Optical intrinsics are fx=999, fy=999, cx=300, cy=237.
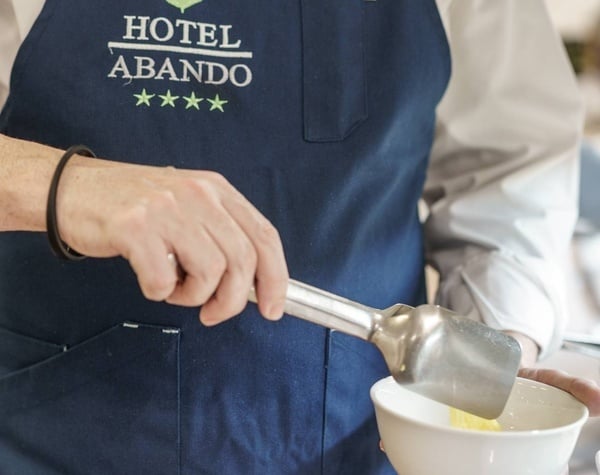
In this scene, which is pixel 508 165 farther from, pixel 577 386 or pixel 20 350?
pixel 20 350

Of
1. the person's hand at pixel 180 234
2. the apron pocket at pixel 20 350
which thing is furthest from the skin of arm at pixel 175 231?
the apron pocket at pixel 20 350

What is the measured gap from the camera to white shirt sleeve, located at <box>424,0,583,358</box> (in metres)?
1.04

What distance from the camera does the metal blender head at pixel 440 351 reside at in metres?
0.71

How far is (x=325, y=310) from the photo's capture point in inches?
27.1

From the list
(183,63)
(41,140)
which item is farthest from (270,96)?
(41,140)

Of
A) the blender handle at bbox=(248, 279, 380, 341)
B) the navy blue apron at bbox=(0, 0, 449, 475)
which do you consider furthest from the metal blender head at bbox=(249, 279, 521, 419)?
the navy blue apron at bbox=(0, 0, 449, 475)

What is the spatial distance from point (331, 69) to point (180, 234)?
35 centimetres

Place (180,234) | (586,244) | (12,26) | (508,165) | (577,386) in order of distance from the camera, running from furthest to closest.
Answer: (586,244), (508,165), (12,26), (577,386), (180,234)

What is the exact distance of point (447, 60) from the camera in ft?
3.29

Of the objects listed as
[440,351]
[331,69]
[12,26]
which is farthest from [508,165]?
[12,26]

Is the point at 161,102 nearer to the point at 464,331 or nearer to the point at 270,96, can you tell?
the point at 270,96

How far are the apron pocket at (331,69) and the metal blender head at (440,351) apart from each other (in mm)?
247

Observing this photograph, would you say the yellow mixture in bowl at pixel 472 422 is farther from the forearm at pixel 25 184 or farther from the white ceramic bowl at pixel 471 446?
the forearm at pixel 25 184

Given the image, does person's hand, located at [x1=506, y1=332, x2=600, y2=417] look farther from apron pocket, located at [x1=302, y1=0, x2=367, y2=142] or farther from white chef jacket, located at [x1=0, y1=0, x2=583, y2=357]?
apron pocket, located at [x1=302, y1=0, x2=367, y2=142]
